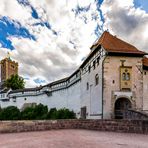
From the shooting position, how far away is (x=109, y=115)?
26109 millimetres

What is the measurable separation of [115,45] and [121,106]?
238 inches

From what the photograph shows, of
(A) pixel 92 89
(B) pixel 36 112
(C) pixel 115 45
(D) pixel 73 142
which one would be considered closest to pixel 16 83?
(B) pixel 36 112

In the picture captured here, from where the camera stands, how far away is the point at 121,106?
2697cm

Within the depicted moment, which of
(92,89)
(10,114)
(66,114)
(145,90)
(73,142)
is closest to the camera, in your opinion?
(73,142)

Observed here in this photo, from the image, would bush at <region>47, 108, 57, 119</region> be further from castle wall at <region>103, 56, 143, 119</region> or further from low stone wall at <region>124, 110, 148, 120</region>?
low stone wall at <region>124, 110, 148, 120</region>

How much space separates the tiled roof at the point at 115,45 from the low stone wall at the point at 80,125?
37.7 feet

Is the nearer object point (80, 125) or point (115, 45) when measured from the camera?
point (80, 125)

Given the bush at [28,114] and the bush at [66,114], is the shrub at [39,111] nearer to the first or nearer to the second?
the bush at [28,114]

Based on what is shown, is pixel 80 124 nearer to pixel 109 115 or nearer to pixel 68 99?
pixel 109 115

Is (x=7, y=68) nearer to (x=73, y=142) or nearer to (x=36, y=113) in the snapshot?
(x=36, y=113)

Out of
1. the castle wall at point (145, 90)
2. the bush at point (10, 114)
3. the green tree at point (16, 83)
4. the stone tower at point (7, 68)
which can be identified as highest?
the stone tower at point (7, 68)

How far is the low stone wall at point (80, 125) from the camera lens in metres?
14.6

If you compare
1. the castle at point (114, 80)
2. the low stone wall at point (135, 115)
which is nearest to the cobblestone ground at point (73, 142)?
the low stone wall at point (135, 115)

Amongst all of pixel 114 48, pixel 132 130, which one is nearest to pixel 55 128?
pixel 132 130
